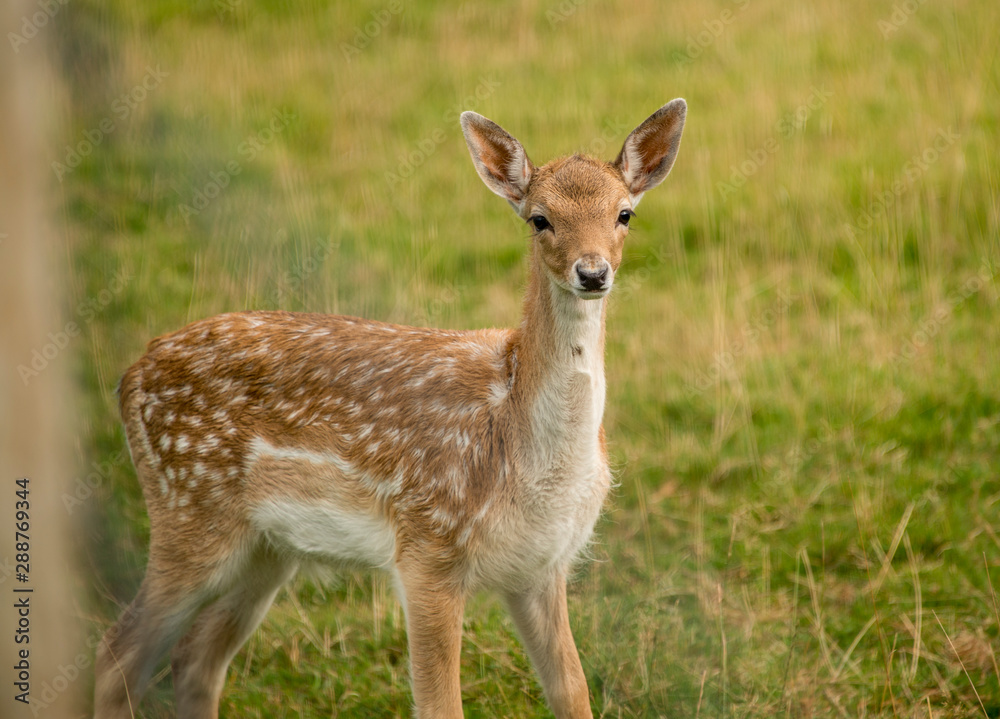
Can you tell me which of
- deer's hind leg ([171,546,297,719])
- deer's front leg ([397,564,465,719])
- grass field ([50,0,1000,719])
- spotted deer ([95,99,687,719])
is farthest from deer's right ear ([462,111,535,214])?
grass field ([50,0,1000,719])

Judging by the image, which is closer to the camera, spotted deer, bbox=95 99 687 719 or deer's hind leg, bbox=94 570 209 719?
spotted deer, bbox=95 99 687 719

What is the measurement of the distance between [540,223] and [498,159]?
411 millimetres

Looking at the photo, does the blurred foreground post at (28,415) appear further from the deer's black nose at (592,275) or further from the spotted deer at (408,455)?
the deer's black nose at (592,275)

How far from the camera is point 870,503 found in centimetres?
578

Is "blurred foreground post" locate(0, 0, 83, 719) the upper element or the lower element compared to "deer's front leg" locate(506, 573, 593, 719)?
upper

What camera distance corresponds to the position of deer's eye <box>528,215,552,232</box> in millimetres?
4098

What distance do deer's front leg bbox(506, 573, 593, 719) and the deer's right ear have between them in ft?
5.00

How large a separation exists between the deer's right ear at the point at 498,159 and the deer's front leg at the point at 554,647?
1.53m

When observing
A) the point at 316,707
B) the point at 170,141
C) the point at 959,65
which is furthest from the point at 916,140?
the point at 316,707

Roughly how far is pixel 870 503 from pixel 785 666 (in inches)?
53.4

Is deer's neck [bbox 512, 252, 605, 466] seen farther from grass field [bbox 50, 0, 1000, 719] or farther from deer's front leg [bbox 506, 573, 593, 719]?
grass field [bbox 50, 0, 1000, 719]

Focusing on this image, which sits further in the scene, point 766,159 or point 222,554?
point 766,159

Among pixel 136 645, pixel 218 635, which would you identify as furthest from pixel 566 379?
pixel 136 645

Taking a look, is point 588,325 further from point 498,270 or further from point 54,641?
point 498,270
